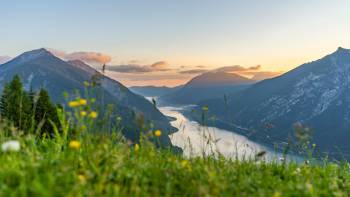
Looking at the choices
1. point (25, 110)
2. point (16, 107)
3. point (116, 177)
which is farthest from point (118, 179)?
point (25, 110)

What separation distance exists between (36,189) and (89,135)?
6.72 feet

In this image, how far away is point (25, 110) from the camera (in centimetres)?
2962

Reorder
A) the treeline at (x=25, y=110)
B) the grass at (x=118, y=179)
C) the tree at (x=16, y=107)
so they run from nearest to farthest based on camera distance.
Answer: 1. the grass at (x=118, y=179)
2. the treeline at (x=25, y=110)
3. the tree at (x=16, y=107)

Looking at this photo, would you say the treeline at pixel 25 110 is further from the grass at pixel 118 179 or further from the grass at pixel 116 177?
the grass at pixel 118 179

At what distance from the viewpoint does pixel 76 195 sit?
3.06 metres

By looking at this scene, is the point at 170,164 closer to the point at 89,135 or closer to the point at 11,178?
the point at 89,135

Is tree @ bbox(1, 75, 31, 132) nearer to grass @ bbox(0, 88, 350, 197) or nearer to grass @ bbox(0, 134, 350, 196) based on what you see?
grass @ bbox(0, 88, 350, 197)

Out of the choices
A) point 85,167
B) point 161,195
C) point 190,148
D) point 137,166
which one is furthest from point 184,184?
point 190,148

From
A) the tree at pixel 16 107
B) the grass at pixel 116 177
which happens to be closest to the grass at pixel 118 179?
the grass at pixel 116 177

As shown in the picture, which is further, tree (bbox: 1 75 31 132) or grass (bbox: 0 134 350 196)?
tree (bbox: 1 75 31 132)

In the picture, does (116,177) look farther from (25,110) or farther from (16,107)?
(25,110)

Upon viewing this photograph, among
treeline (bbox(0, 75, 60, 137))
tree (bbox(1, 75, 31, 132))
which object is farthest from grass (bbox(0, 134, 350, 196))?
tree (bbox(1, 75, 31, 132))

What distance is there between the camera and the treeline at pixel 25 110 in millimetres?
5334

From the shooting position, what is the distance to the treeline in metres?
5.33
